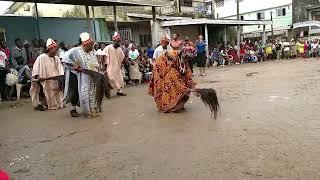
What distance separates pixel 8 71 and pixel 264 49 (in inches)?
827

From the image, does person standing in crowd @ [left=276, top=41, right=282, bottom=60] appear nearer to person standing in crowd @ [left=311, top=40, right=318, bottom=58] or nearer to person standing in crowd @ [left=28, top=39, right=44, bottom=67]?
person standing in crowd @ [left=311, top=40, right=318, bottom=58]

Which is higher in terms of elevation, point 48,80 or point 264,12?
point 264,12

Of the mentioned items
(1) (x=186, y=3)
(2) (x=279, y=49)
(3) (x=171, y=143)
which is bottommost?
(2) (x=279, y=49)

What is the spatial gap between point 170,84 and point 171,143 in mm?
2521

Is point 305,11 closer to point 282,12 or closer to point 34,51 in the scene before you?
point 282,12

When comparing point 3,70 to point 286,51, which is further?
point 286,51

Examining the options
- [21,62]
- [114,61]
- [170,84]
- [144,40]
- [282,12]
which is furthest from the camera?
[282,12]

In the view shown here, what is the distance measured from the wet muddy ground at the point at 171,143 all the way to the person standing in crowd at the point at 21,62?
9.06 feet

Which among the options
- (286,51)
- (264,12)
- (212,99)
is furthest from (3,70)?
(264,12)

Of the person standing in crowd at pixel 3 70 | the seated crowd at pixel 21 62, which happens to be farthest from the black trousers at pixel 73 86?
the person standing in crowd at pixel 3 70

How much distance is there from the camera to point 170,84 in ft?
26.4

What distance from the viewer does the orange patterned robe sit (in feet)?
26.3

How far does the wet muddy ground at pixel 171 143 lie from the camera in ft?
14.8

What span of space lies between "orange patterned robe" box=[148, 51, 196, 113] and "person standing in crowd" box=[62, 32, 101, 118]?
117 cm
